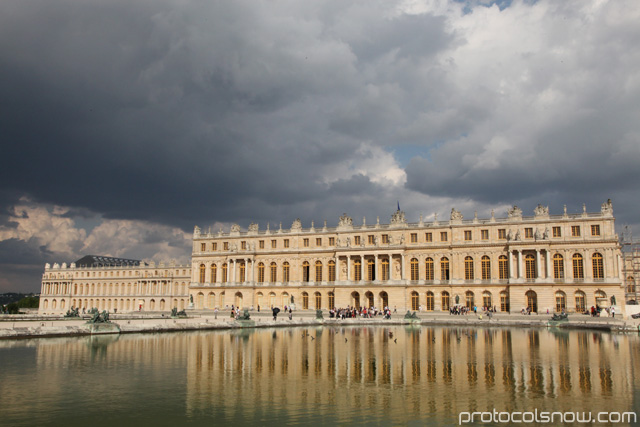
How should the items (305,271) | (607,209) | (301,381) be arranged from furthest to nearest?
(305,271)
(607,209)
(301,381)

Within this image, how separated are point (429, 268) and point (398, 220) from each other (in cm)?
846

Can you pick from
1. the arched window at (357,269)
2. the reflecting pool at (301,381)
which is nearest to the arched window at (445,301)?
the arched window at (357,269)

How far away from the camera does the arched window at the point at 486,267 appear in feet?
233

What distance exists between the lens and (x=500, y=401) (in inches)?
630

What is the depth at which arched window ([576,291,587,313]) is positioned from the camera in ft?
215

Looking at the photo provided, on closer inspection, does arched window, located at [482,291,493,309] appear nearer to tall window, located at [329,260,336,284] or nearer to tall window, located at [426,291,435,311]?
tall window, located at [426,291,435,311]

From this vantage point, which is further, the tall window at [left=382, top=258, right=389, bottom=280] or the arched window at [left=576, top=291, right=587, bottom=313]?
the tall window at [left=382, top=258, right=389, bottom=280]

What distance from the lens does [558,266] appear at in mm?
67500

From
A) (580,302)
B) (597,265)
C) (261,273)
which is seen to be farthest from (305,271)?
(597,265)

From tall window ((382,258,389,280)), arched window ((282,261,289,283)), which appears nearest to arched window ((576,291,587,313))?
tall window ((382,258,389,280))

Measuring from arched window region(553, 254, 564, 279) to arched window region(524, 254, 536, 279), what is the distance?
246 centimetres

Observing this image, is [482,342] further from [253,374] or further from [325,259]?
[325,259]

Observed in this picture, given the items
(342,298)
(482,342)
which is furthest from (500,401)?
(342,298)

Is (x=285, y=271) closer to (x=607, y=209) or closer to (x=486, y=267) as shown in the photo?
(x=486, y=267)
